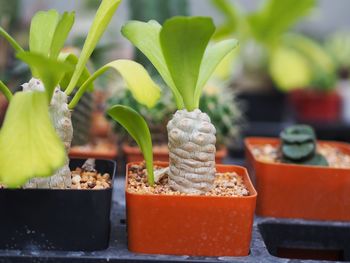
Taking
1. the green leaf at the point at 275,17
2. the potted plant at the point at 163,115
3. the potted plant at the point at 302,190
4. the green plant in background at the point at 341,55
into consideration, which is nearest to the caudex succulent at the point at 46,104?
the potted plant at the point at 302,190

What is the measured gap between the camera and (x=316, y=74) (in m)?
2.23

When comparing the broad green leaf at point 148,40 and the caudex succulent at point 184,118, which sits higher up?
the broad green leaf at point 148,40

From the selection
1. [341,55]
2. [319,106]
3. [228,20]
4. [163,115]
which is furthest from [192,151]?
[341,55]

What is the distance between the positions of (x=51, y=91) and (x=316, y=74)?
5.29 ft

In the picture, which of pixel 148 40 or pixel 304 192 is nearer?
pixel 148 40

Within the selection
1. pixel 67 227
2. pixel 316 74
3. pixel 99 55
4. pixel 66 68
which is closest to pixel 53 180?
pixel 67 227

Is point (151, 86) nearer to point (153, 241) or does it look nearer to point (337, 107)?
point (153, 241)

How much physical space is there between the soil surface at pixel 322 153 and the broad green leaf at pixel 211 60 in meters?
0.29

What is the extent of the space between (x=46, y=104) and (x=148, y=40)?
7.4 inches

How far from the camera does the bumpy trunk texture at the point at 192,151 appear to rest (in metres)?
0.82

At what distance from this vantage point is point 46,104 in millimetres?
722

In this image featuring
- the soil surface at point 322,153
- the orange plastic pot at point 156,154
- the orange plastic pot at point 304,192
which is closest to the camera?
the orange plastic pot at point 304,192

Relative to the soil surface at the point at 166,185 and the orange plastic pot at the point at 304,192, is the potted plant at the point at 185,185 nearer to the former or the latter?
the soil surface at the point at 166,185

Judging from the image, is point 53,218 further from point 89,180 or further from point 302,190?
point 302,190
